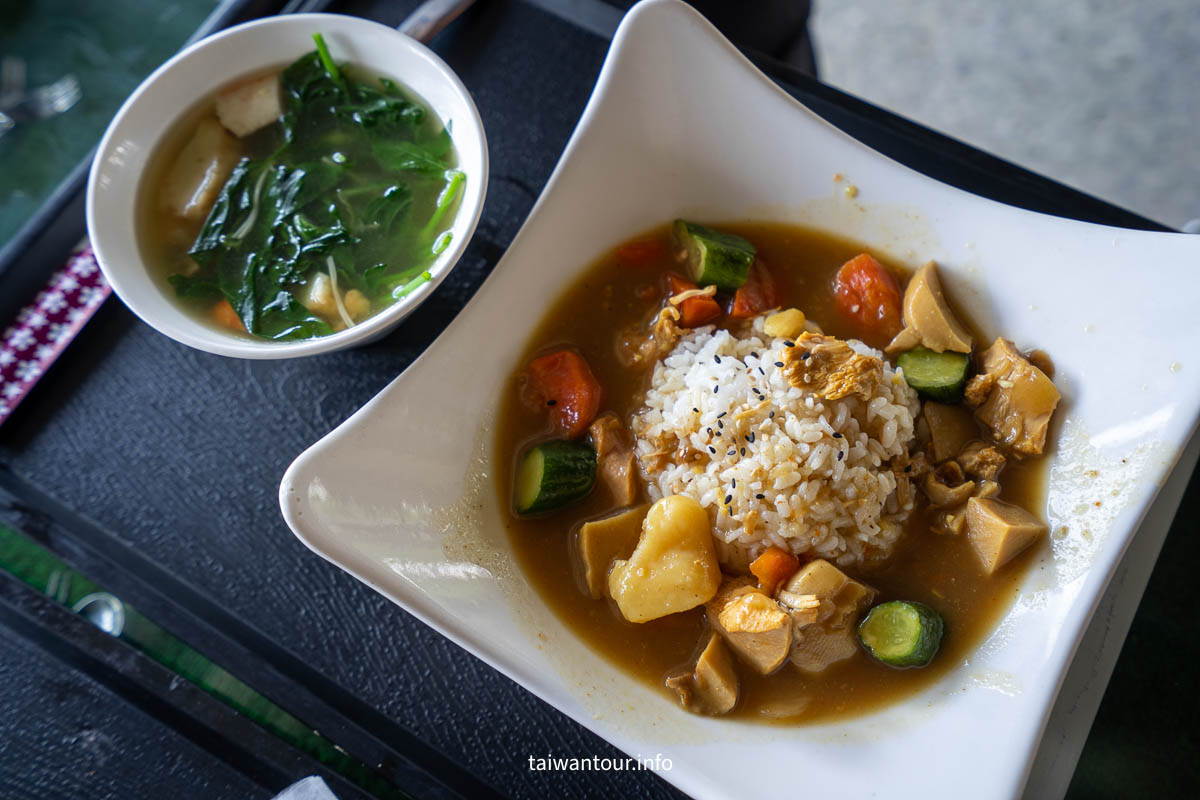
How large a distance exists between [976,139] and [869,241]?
2651 mm

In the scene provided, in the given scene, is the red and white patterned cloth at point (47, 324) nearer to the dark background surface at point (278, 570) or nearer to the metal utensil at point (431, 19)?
the dark background surface at point (278, 570)

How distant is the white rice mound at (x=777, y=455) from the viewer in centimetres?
242

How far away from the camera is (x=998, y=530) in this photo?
7.54 feet

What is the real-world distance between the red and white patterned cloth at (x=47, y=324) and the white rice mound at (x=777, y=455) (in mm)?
1811

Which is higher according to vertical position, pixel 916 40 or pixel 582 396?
pixel 916 40

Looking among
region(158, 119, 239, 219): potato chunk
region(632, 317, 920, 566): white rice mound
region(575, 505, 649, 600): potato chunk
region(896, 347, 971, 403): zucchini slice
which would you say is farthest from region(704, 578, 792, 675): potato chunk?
region(158, 119, 239, 219): potato chunk

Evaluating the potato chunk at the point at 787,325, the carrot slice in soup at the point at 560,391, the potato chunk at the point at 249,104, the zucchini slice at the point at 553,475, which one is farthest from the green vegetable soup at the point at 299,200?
the potato chunk at the point at 787,325

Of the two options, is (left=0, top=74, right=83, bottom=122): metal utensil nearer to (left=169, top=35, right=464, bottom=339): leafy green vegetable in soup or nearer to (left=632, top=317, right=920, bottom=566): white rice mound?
(left=169, top=35, right=464, bottom=339): leafy green vegetable in soup

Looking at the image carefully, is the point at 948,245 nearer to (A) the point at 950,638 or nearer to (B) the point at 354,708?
(A) the point at 950,638

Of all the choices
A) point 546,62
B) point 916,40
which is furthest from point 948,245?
point 916,40

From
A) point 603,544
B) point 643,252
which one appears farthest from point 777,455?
point 643,252

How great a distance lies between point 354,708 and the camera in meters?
2.55

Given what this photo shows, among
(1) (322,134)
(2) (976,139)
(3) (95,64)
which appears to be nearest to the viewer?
(1) (322,134)

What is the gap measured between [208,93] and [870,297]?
2.01 metres
